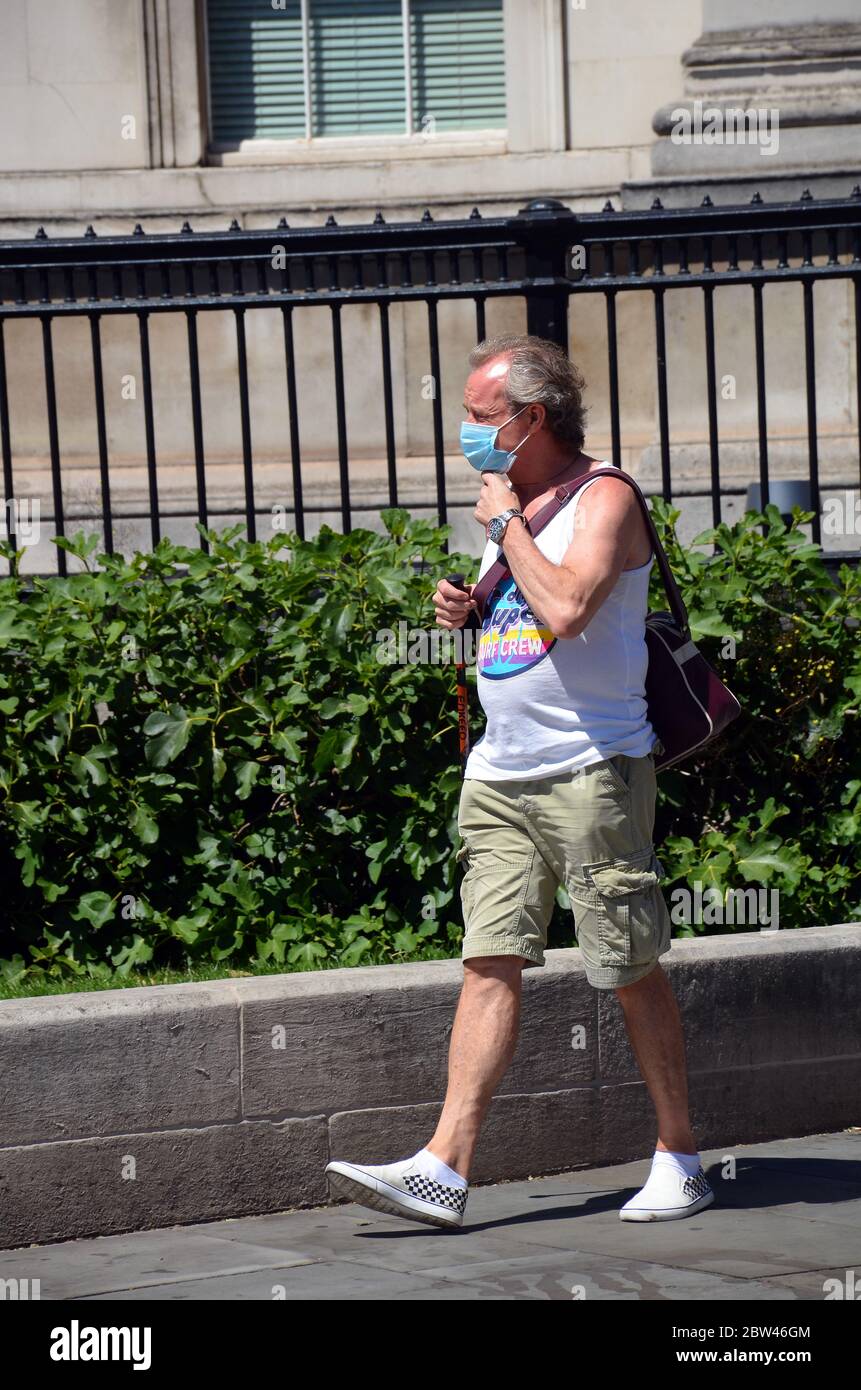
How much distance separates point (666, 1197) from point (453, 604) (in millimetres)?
1536

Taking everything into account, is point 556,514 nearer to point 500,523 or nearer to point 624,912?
point 500,523

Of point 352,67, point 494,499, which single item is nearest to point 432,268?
point 494,499

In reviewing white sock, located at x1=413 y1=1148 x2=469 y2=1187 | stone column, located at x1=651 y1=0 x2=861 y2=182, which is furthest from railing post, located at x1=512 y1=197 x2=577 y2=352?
stone column, located at x1=651 y1=0 x2=861 y2=182

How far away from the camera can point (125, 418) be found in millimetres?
10703

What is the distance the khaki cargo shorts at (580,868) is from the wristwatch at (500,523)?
0.59m

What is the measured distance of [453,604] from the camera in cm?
462

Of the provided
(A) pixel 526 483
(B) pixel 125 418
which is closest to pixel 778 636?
(A) pixel 526 483

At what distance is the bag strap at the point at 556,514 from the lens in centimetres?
457

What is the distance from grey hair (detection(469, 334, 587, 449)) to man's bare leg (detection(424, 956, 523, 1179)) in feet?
4.31

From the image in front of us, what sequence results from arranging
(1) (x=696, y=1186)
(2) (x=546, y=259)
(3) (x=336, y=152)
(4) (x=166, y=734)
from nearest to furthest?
1. (1) (x=696, y=1186)
2. (4) (x=166, y=734)
3. (2) (x=546, y=259)
4. (3) (x=336, y=152)

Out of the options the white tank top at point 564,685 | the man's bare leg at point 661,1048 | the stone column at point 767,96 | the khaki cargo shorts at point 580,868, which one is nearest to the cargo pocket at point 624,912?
the khaki cargo shorts at point 580,868

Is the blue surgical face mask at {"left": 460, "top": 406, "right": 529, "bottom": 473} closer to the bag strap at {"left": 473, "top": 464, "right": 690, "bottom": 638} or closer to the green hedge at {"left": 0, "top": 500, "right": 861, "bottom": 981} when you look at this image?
the bag strap at {"left": 473, "top": 464, "right": 690, "bottom": 638}

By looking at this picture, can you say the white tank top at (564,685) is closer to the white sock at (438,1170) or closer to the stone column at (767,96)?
the white sock at (438,1170)

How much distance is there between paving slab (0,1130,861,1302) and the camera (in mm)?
4031
